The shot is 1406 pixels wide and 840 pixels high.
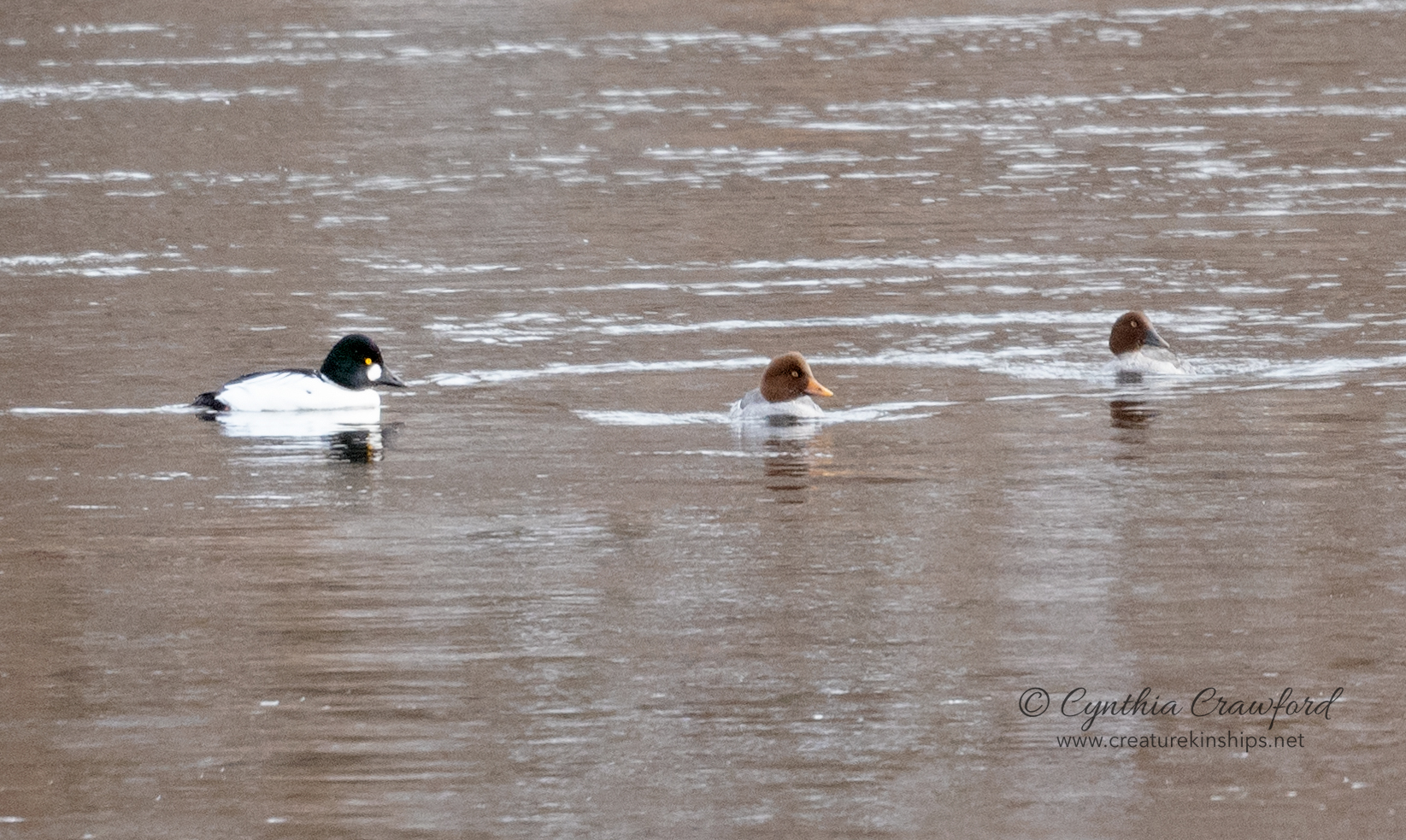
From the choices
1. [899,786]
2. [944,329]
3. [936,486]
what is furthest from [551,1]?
[899,786]

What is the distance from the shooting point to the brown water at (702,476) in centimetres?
805

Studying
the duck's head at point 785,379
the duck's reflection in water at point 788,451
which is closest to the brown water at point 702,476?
the duck's reflection in water at point 788,451

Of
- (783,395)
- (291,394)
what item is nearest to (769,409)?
(783,395)

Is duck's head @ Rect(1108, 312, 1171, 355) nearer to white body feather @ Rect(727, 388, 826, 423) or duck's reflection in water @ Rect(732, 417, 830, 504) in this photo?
white body feather @ Rect(727, 388, 826, 423)

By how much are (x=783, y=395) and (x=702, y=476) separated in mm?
1627

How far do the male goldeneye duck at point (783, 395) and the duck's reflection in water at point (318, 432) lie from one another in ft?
7.36

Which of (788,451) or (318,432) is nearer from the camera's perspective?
(788,451)

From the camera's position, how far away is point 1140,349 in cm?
1556

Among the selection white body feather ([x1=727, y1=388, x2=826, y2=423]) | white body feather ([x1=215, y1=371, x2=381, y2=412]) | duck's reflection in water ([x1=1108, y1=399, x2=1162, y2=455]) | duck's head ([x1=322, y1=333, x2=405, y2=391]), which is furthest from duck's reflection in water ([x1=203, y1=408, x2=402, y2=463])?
duck's reflection in water ([x1=1108, y1=399, x2=1162, y2=455])

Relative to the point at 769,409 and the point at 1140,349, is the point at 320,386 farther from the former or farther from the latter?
the point at 1140,349

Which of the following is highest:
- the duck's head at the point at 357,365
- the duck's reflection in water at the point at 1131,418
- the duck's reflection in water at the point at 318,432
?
the duck's head at the point at 357,365

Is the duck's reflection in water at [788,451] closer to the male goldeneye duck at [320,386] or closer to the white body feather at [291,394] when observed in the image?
the male goldeneye duck at [320,386]

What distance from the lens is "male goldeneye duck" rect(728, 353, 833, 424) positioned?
1423cm

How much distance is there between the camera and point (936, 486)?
12.4m
